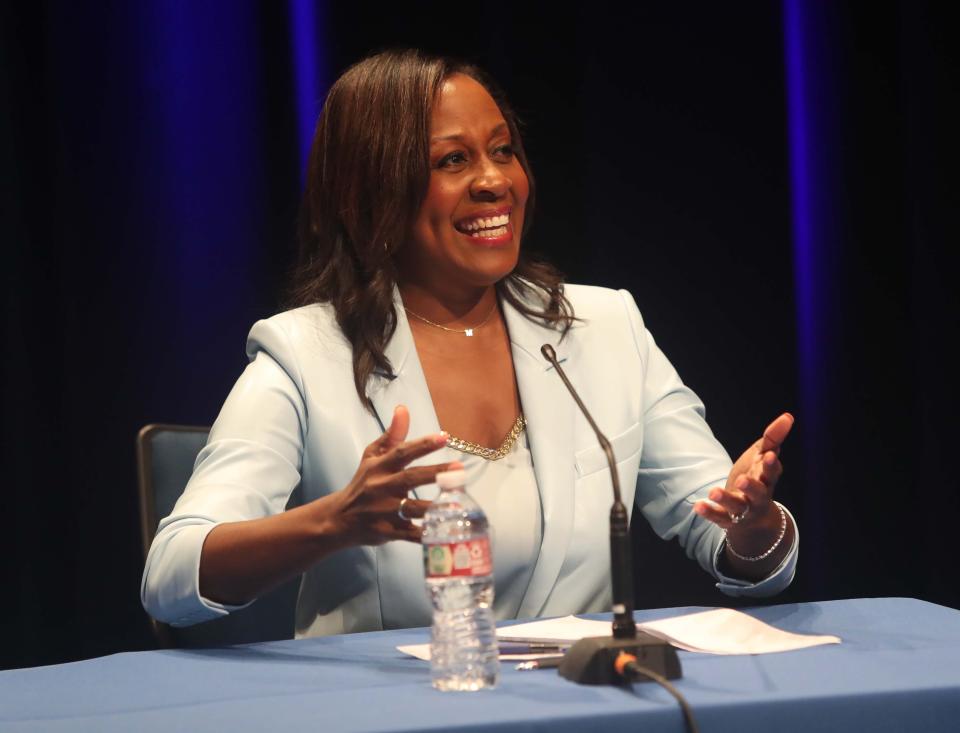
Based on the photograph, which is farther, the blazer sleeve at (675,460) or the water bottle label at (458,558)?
the blazer sleeve at (675,460)

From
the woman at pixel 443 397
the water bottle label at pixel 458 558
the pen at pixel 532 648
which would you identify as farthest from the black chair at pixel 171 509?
the water bottle label at pixel 458 558

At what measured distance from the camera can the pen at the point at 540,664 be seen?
4.02 ft

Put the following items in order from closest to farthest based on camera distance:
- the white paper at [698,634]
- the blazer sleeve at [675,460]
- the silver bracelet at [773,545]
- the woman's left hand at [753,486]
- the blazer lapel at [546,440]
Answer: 1. the white paper at [698,634]
2. the woman's left hand at [753,486]
3. the silver bracelet at [773,545]
4. the blazer lapel at [546,440]
5. the blazer sleeve at [675,460]

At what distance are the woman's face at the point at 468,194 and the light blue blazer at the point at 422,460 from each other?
13 centimetres

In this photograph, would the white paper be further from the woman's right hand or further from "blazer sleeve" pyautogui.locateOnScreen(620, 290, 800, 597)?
"blazer sleeve" pyautogui.locateOnScreen(620, 290, 800, 597)

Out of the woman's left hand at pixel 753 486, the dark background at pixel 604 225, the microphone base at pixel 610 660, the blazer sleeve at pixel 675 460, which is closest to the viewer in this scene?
the microphone base at pixel 610 660

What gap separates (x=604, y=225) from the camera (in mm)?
3004

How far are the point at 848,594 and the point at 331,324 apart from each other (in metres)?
1.63

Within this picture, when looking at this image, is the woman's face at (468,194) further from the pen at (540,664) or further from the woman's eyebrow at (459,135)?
the pen at (540,664)

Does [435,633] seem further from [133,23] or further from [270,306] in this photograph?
[133,23]

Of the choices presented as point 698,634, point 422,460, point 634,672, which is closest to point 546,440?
point 422,460

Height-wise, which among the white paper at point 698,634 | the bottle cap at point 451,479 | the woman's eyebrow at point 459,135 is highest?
the woman's eyebrow at point 459,135

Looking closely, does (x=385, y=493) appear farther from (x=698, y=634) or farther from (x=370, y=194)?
(x=370, y=194)

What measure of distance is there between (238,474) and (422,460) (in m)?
0.28
